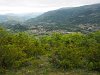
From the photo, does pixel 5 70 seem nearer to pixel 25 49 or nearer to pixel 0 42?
pixel 0 42

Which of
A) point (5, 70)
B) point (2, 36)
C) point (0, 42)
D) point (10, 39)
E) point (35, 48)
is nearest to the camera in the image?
point (5, 70)

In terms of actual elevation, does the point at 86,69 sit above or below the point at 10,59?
below

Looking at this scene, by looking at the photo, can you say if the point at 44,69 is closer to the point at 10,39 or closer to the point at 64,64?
the point at 64,64

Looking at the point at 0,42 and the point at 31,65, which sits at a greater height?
the point at 0,42

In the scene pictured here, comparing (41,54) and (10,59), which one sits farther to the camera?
(41,54)

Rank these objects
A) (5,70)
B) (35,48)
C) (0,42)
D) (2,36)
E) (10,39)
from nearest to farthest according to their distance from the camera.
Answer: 1. (5,70)
2. (0,42)
3. (2,36)
4. (10,39)
5. (35,48)

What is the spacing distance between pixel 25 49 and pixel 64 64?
12407 millimetres

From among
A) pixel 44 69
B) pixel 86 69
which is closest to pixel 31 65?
pixel 44 69

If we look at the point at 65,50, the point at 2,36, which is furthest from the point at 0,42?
the point at 65,50

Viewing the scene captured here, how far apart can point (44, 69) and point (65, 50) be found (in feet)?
18.9

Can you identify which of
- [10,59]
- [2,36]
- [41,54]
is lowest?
[41,54]

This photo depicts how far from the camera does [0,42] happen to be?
145 ft

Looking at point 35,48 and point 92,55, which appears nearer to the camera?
point 92,55

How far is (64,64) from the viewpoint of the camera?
4316 centimetres
